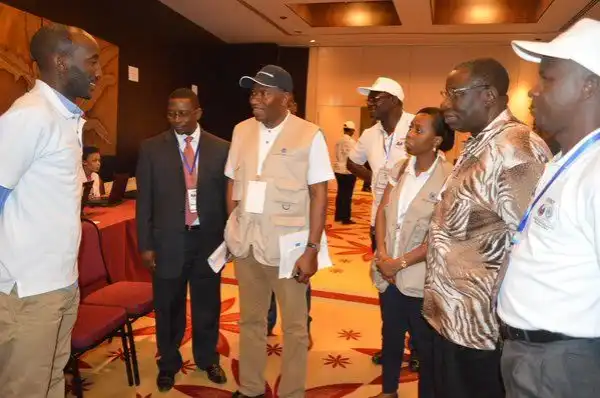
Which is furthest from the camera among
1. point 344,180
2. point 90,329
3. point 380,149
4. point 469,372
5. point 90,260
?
point 344,180

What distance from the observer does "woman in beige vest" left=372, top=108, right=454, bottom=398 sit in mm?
2264

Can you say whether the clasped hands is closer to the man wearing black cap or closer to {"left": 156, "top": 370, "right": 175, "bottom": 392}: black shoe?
the man wearing black cap

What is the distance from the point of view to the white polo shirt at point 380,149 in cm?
326

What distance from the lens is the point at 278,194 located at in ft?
7.61

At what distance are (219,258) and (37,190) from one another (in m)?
1.11

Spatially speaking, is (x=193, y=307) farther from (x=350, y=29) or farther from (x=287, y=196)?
(x=350, y=29)

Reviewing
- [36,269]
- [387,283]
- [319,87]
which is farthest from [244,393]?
[319,87]

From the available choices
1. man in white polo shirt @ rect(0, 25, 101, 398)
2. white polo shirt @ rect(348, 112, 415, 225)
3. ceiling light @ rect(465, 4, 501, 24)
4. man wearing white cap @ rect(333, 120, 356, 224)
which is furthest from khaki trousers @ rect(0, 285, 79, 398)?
ceiling light @ rect(465, 4, 501, 24)

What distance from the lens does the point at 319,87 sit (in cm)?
1098

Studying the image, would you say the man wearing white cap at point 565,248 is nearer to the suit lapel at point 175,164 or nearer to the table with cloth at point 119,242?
the suit lapel at point 175,164

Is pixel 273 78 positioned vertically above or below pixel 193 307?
above

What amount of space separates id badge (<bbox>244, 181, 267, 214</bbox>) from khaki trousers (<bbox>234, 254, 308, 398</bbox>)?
26 cm

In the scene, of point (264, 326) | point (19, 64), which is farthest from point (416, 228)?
point (19, 64)

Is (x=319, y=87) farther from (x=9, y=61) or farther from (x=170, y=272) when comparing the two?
(x=170, y=272)
